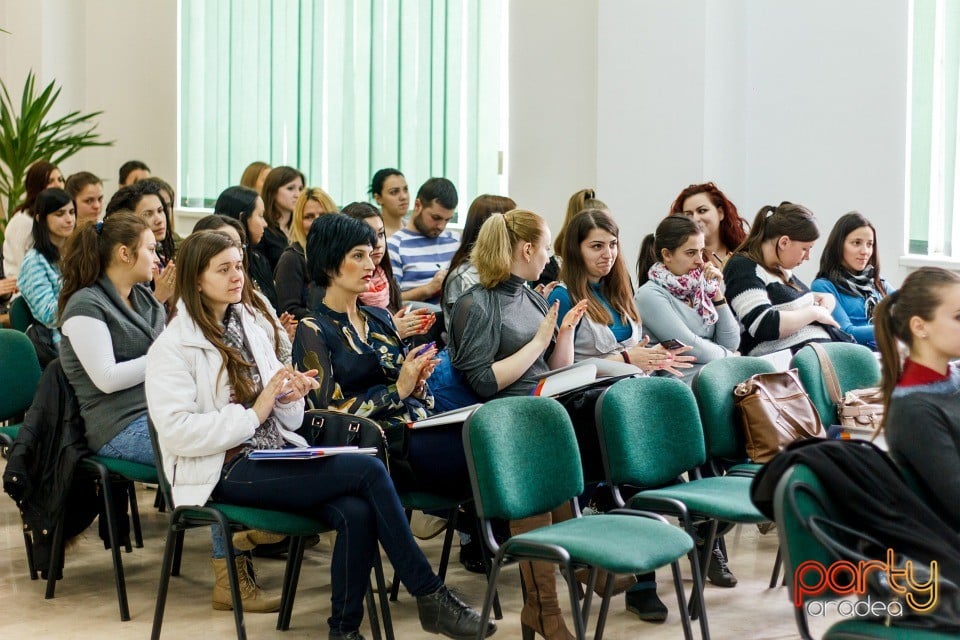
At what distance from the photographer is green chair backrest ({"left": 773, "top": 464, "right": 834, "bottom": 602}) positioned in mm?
2312

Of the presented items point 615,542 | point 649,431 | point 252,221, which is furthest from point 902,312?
point 252,221

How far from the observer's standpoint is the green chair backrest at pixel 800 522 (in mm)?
2312

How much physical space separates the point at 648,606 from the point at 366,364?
3.77 ft

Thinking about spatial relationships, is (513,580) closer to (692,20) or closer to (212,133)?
(692,20)

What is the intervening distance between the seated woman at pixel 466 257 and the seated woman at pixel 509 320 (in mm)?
831

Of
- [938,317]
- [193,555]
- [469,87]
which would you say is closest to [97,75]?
[469,87]

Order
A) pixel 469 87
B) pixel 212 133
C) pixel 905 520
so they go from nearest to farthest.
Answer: pixel 905 520 < pixel 469 87 < pixel 212 133

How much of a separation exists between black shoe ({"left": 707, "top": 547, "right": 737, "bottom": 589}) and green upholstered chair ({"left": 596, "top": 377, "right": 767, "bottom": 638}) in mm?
389

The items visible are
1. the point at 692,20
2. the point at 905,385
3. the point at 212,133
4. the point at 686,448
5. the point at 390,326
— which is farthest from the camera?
the point at 212,133

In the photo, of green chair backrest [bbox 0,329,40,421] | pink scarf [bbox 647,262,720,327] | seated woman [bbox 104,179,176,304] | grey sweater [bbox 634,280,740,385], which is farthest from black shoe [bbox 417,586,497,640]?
seated woman [bbox 104,179,176,304]

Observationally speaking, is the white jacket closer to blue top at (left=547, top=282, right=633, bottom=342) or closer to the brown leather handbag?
blue top at (left=547, top=282, right=633, bottom=342)

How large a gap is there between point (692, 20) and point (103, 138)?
18.5 feet

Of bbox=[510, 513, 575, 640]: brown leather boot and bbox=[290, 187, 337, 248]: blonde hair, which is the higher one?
bbox=[290, 187, 337, 248]: blonde hair

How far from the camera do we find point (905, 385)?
2500 millimetres
